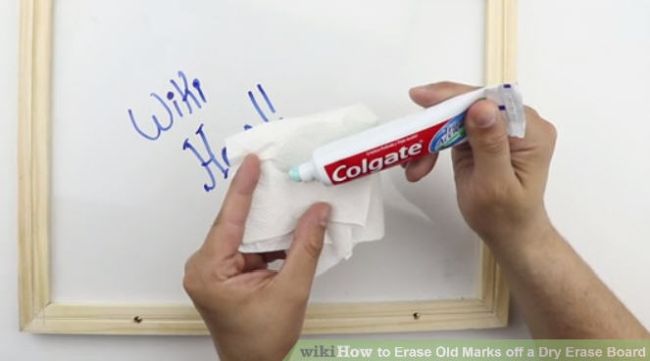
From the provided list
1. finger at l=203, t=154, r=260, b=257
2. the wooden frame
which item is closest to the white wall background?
the wooden frame

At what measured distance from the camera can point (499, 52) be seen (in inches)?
17.3

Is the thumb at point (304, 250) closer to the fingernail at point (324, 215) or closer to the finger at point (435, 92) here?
the fingernail at point (324, 215)

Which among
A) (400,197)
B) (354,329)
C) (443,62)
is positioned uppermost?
(443,62)

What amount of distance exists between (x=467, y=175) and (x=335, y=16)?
159 mm

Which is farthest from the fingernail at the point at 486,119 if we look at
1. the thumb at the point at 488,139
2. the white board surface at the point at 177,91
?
the white board surface at the point at 177,91

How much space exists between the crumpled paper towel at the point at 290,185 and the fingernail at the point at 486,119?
0.07 m

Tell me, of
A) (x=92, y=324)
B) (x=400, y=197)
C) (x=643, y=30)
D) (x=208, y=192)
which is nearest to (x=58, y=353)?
(x=92, y=324)

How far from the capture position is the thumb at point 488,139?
34cm

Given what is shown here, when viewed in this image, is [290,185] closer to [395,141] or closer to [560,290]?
[395,141]

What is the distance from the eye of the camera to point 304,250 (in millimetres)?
374

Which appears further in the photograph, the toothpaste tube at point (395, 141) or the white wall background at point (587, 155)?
the white wall background at point (587, 155)

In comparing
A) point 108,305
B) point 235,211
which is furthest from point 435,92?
point 108,305

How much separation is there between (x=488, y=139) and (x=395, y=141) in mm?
62

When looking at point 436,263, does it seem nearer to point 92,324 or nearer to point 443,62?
point 443,62
